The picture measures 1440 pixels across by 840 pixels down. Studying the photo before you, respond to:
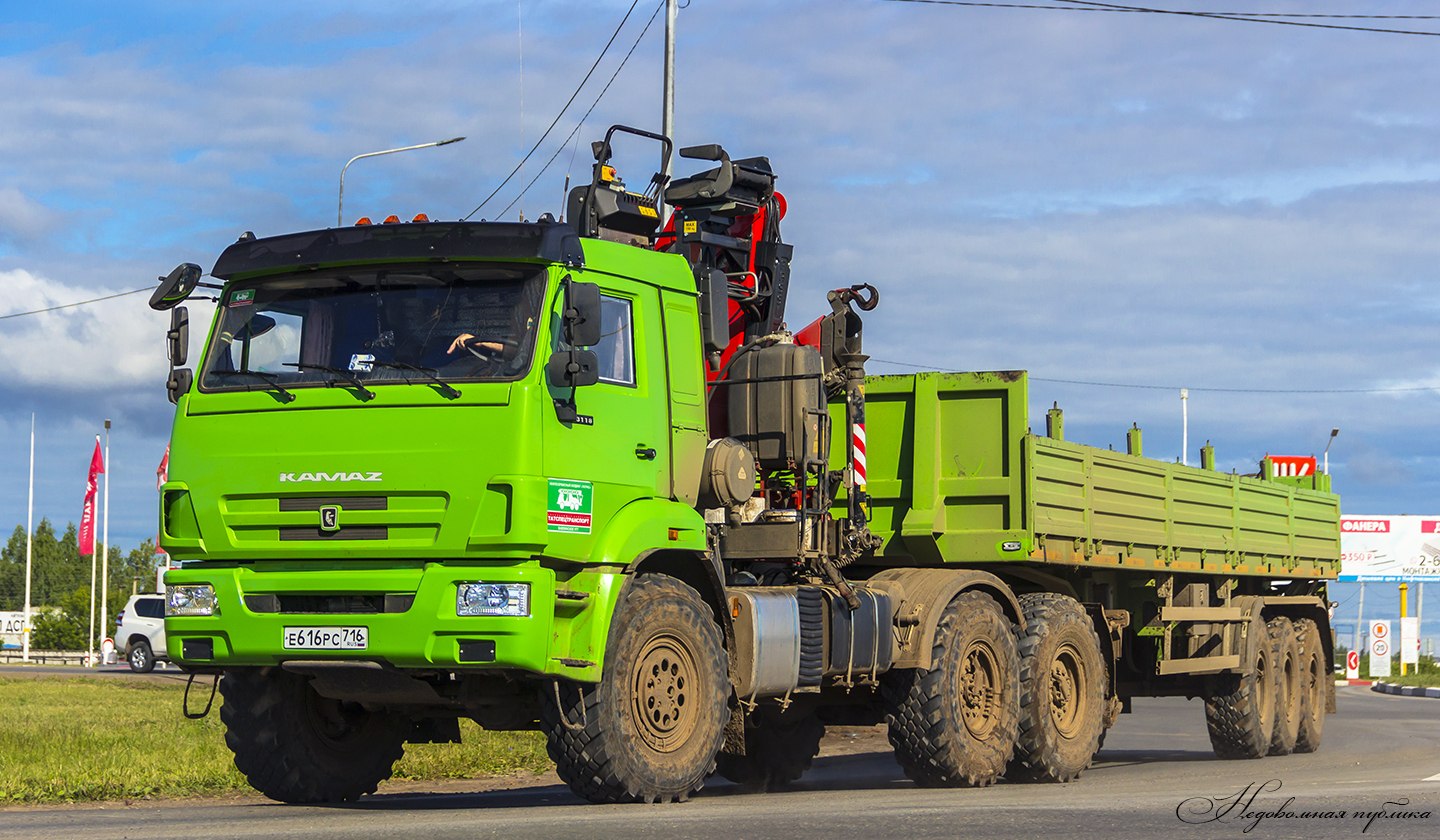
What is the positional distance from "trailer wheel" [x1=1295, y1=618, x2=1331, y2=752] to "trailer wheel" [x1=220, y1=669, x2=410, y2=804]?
11591mm

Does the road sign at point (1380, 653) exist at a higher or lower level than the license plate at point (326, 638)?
lower

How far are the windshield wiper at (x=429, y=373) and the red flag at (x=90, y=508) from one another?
169 feet

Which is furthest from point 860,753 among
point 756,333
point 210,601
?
point 210,601

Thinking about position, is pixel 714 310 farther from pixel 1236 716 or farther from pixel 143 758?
pixel 1236 716

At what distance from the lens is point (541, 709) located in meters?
10.2

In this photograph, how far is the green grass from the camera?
1238 cm

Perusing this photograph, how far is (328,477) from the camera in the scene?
32.6 feet

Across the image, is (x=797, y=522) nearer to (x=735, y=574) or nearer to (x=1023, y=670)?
(x=735, y=574)

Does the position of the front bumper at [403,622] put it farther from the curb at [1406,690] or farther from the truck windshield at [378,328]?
the curb at [1406,690]

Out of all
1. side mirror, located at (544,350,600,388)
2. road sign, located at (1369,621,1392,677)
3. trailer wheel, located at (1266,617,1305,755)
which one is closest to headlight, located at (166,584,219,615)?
side mirror, located at (544,350,600,388)

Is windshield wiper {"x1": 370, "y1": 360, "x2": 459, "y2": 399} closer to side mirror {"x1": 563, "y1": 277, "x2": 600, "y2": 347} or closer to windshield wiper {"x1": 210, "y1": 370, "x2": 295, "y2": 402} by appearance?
windshield wiper {"x1": 210, "y1": 370, "x2": 295, "y2": 402}

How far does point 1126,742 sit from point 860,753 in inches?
157

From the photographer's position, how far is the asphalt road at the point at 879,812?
8836mm

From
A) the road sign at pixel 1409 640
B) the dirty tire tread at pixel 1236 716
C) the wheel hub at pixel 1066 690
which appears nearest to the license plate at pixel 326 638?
the wheel hub at pixel 1066 690
